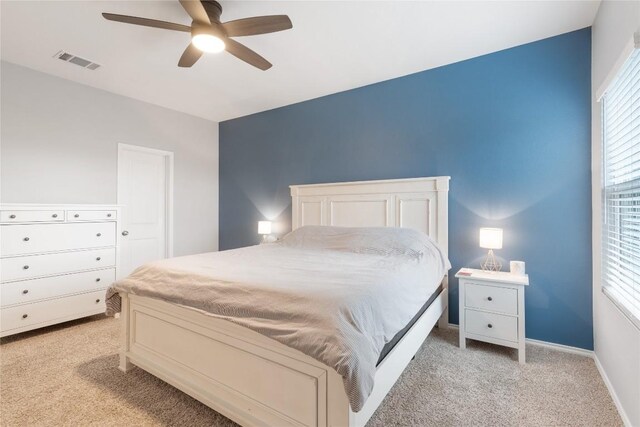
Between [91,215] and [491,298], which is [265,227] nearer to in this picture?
[91,215]

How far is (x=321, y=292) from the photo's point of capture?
1362mm

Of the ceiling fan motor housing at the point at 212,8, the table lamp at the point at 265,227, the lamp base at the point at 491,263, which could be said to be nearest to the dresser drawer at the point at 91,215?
the table lamp at the point at 265,227

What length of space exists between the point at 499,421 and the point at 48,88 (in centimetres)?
482

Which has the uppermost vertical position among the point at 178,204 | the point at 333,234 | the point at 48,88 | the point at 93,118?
the point at 48,88

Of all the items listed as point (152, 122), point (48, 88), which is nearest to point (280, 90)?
point (152, 122)

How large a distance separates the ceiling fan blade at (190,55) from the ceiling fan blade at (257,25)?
0.33 metres

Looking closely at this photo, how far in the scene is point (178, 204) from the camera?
4.32 meters

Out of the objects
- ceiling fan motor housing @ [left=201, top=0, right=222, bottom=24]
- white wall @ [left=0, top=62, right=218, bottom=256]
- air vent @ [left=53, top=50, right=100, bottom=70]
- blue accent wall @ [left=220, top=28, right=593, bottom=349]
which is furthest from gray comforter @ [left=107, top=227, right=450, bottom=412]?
air vent @ [left=53, top=50, right=100, bottom=70]

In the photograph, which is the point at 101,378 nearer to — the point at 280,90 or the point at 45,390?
the point at 45,390

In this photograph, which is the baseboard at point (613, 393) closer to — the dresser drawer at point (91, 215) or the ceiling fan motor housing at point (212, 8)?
the ceiling fan motor housing at point (212, 8)

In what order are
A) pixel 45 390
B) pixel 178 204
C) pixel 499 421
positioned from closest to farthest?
pixel 499 421 → pixel 45 390 → pixel 178 204

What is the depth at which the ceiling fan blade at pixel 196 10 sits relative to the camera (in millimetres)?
1664

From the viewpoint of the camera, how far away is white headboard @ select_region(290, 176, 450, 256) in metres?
2.91

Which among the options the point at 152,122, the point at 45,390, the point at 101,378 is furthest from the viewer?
the point at 152,122
